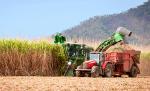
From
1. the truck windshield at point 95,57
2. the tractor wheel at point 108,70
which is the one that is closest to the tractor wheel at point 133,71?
the tractor wheel at point 108,70

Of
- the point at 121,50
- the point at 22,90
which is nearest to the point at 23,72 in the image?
the point at 121,50

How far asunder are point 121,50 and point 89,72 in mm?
2797

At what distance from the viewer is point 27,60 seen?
2962 centimetres

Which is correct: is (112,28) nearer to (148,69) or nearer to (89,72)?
(148,69)

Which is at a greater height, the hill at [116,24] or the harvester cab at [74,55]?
the hill at [116,24]

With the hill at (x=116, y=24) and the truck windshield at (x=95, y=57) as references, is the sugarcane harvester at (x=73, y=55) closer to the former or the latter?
the truck windshield at (x=95, y=57)

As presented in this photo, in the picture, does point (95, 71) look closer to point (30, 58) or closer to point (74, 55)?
point (74, 55)

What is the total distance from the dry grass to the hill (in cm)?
8779

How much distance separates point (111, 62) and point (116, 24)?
8992 cm

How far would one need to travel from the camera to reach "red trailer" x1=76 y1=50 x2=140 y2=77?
1144 inches

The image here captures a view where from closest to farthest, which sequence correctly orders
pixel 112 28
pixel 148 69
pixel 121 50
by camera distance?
1. pixel 121 50
2. pixel 148 69
3. pixel 112 28

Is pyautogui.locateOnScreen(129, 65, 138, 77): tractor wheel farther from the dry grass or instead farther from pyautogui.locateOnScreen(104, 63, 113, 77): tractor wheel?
the dry grass

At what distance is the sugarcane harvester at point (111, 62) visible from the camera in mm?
29094

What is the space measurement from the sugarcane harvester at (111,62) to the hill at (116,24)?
86743mm
